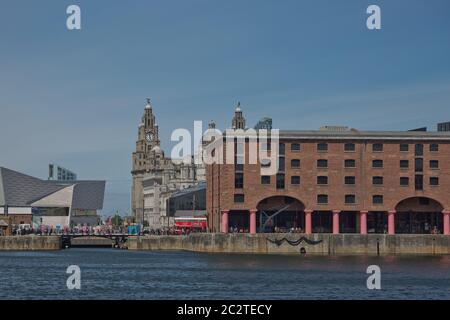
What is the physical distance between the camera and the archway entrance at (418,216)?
13300cm

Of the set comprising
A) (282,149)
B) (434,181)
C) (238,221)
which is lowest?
(238,221)

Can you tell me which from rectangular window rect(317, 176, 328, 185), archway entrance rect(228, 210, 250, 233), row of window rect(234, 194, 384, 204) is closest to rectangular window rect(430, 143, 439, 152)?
row of window rect(234, 194, 384, 204)

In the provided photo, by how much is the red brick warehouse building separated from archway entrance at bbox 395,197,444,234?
979 mm

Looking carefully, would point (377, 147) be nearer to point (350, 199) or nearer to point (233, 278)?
point (350, 199)

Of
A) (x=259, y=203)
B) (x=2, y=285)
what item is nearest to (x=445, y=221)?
(x=259, y=203)

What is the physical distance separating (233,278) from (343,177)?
51.0 metres

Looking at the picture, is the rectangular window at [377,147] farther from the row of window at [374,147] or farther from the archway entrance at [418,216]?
the archway entrance at [418,216]

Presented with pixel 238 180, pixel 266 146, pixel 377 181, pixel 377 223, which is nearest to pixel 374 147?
pixel 377 181

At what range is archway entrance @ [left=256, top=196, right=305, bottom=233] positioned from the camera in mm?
131625

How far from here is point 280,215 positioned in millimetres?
133750

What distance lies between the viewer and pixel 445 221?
13200 centimetres

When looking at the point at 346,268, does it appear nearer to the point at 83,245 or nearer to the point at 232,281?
the point at 232,281

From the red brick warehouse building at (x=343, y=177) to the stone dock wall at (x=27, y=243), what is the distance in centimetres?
3807

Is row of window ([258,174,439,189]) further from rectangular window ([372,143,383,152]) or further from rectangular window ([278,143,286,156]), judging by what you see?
rectangular window ([372,143,383,152])
